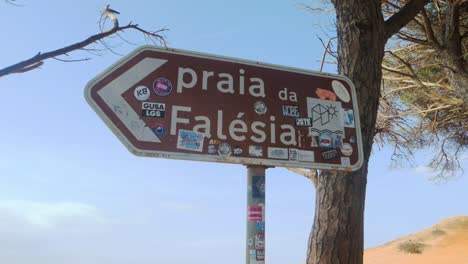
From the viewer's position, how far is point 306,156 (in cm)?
186

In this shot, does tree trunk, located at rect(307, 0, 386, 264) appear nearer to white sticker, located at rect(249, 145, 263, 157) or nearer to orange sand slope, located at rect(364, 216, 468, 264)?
white sticker, located at rect(249, 145, 263, 157)

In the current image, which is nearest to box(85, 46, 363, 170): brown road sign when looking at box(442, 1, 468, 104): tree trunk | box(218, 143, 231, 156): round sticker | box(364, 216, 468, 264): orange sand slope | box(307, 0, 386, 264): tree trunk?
box(218, 143, 231, 156): round sticker

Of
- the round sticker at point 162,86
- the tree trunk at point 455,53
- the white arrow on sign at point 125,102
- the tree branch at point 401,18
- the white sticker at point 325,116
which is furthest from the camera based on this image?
the tree trunk at point 455,53

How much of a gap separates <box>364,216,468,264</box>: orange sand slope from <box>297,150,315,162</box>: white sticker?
653 inches

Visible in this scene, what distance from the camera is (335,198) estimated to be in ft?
9.46

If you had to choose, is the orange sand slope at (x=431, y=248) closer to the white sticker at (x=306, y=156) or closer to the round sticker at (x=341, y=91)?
the round sticker at (x=341, y=91)

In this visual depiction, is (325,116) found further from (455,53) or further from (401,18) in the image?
(455,53)

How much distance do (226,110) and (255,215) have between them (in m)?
0.39

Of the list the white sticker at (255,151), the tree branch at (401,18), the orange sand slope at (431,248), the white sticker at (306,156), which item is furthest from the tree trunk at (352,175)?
the orange sand slope at (431,248)

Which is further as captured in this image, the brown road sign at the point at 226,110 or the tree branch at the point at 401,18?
the tree branch at the point at 401,18

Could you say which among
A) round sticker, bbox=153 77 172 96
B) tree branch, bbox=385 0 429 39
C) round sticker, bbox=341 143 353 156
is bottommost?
round sticker, bbox=341 143 353 156

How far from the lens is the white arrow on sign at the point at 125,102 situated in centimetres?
169

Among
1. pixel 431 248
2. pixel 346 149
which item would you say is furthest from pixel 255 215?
pixel 431 248

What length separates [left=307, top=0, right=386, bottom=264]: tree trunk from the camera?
2824 millimetres
